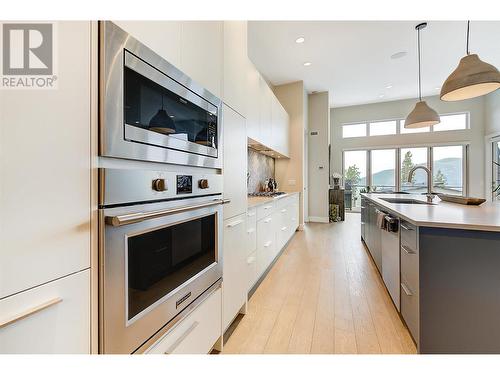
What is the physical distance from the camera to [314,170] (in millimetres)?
6520

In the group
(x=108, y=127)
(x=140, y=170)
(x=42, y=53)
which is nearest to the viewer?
(x=42, y=53)

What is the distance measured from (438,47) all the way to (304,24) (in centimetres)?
264

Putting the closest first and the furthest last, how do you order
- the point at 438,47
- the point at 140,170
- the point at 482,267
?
the point at 140,170 < the point at 482,267 < the point at 438,47

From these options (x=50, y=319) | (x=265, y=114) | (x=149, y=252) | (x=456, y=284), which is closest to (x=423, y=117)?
(x=265, y=114)

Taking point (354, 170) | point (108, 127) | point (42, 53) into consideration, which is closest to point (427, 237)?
point (108, 127)

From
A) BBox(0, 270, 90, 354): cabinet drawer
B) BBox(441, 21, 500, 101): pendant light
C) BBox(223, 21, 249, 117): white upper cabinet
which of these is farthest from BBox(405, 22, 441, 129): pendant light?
BBox(0, 270, 90, 354): cabinet drawer

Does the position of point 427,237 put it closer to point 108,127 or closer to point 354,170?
point 108,127

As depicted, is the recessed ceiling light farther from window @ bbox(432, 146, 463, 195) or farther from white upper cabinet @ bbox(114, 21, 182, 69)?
white upper cabinet @ bbox(114, 21, 182, 69)

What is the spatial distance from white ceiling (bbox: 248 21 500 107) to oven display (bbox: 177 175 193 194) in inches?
127

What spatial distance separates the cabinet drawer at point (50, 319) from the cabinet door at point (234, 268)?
2.96ft

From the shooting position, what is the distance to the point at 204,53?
1301 mm

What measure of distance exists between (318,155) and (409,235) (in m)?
5.12

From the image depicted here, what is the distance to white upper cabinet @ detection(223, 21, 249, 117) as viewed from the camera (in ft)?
5.18

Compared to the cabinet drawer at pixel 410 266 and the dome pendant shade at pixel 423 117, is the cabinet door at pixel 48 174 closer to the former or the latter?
the cabinet drawer at pixel 410 266
